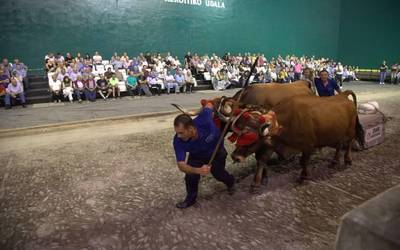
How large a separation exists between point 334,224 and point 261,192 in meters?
1.10

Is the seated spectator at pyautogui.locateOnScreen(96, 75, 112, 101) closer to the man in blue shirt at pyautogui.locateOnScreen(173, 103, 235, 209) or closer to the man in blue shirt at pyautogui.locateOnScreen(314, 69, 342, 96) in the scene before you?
the man in blue shirt at pyautogui.locateOnScreen(314, 69, 342, 96)

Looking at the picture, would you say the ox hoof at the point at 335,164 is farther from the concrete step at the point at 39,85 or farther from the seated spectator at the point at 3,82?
the concrete step at the point at 39,85

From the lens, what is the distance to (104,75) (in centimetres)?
1527

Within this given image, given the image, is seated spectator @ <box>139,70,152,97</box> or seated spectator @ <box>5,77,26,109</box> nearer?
seated spectator @ <box>5,77,26,109</box>

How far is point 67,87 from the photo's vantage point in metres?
13.8

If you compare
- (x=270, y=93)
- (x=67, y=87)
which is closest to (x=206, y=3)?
(x=67, y=87)

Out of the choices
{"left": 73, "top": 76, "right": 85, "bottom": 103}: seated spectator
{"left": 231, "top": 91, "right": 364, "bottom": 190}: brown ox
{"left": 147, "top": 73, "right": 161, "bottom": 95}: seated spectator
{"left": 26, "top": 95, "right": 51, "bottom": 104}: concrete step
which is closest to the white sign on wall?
{"left": 147, "top": 73, "right": 161, "bottom": 95}: seated spectator

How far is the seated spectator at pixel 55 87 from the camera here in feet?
44.7

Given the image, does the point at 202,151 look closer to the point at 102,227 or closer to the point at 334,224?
the point at 102,227

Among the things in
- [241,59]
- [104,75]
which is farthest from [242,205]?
[241,59]

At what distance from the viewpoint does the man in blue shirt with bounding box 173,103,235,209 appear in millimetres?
3533

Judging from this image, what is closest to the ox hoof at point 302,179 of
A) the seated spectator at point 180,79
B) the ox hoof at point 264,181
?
the ox hoof at point 264,181

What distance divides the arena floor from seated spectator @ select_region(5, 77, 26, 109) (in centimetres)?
627

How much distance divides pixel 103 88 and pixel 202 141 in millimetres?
11825
